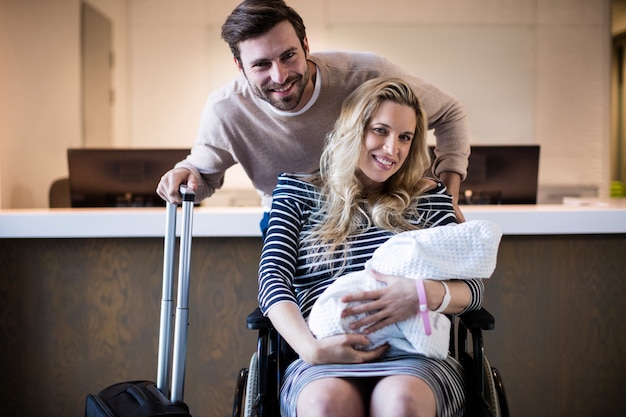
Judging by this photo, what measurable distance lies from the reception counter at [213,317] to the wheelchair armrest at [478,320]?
1.00m

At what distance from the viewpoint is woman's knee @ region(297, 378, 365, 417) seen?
55.9 inches

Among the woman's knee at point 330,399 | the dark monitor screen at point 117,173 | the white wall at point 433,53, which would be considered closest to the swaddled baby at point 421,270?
the woman's knee at point 330,399

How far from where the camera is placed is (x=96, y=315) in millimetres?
2578

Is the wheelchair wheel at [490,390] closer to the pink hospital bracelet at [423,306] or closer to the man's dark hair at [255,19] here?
the pink hospital bracelet at [423,306]

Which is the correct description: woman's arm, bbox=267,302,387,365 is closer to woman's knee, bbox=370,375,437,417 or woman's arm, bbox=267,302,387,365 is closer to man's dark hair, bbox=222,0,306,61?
woman's knee, bbox=370,375,437,417

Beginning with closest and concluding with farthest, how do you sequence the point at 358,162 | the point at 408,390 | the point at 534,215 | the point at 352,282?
the point at 408,390 → the point at 352,282 → the point at 358,162 → the point at 534,215

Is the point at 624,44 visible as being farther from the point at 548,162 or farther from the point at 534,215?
the point at 534,215

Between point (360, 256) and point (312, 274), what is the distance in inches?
5.0

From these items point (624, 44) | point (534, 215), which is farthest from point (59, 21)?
point (624, 44)

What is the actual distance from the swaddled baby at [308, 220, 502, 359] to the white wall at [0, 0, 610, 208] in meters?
3.56

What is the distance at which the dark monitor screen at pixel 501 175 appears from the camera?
295 cm

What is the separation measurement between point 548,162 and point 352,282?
13.1ft

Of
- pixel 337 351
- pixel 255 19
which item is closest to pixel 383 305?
A: pixel 337 351

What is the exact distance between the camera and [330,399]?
1425 millimetres
